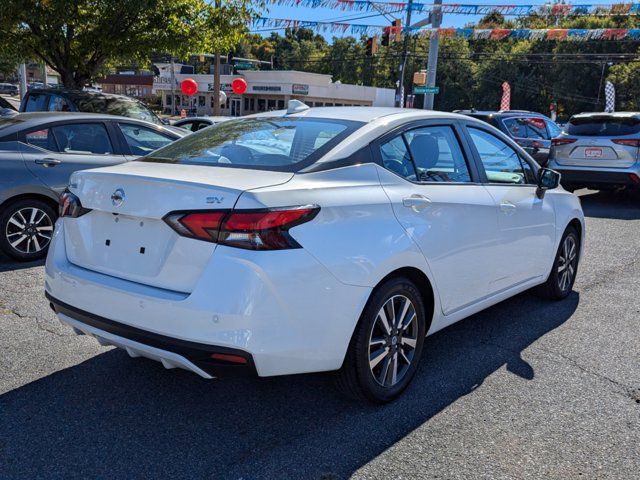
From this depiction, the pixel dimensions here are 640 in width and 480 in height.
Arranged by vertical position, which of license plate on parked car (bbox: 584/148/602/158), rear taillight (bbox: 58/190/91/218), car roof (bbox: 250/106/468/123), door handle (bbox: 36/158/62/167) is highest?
car roof (bbox: 250/106/468/123)

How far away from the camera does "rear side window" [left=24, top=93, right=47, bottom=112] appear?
10164mm

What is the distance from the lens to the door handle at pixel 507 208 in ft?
13.5

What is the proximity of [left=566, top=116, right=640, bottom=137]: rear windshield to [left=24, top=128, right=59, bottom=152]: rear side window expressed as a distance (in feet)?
29.5

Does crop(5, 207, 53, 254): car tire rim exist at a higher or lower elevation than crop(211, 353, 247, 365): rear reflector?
lower

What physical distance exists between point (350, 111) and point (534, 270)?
2049 mm

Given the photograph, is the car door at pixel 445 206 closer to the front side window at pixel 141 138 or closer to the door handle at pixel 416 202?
the door handle at pixel 416 202

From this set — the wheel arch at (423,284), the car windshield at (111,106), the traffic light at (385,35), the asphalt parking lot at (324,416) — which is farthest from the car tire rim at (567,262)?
the traffic light at (385,35)

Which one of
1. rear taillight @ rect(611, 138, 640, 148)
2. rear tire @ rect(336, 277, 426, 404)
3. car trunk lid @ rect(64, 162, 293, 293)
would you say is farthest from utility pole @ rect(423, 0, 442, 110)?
car trunk lid @ rect(64, 162, 293, 293)

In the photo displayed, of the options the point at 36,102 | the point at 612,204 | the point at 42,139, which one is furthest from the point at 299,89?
the point at 42,139

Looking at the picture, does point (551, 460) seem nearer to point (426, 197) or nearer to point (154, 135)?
point (426, 197)

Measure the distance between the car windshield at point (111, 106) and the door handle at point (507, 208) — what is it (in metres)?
7.28

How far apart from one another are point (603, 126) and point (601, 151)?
1.78 ft

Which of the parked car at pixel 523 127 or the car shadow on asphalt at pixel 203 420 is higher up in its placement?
the parked car at pixel 523 127

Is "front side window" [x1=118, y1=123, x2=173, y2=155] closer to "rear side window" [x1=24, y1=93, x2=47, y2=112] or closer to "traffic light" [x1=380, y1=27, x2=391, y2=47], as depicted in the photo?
"rear side window" [x1=24, y1=93, x2=47, y2=112]
